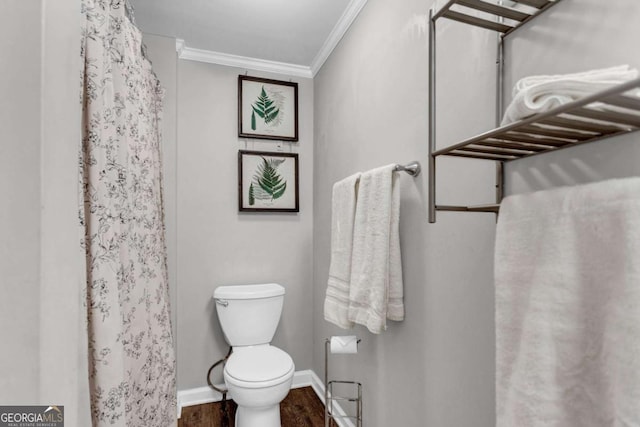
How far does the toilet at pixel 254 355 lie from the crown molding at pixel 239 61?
60.8 inches

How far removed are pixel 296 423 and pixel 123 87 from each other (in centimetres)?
196

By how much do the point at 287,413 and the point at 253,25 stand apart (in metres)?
2.37

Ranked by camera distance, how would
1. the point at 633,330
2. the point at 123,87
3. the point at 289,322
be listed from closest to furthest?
the point at 633,330
the point at 123,87
the point at 289,322

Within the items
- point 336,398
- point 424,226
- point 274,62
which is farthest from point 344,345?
point 274,62

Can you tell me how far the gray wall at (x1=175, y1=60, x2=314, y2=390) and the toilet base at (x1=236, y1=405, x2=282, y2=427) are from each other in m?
0.61

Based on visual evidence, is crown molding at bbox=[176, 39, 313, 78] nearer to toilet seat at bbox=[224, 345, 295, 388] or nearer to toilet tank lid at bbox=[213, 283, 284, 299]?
toilet tank lid at bbox=[213, 283, 284, 299]

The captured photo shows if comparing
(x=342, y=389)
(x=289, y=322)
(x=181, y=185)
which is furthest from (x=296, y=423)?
(x=181, y=185)

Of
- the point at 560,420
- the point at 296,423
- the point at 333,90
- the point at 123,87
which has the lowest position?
the point at 296,423

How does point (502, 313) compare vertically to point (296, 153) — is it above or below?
below

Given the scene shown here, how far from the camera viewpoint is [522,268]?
2.09 feet

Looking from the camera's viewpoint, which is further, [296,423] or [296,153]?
[296,153]

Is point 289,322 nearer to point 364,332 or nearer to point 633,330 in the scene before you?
point 364,332

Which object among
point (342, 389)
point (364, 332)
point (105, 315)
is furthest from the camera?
point (342, 389)

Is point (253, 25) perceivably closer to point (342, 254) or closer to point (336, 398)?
point (342, 254)
